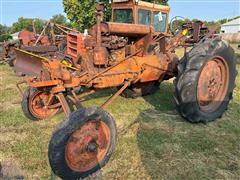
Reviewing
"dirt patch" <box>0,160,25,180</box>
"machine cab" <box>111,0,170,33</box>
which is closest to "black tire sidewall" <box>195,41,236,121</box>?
"dirt patch" <box>0,160,25,180</box>

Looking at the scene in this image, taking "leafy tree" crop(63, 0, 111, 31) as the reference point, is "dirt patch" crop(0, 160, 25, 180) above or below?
below

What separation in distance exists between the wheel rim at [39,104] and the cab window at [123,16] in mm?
4349

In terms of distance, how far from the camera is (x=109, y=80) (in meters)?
4.00

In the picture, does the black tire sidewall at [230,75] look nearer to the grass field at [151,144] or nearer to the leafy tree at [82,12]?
the grass field at [151,144]

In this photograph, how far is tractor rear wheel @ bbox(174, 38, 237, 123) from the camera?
4.07 m

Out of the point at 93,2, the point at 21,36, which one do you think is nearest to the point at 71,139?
the point at 21,36

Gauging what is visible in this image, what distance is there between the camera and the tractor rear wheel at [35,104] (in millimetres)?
4330

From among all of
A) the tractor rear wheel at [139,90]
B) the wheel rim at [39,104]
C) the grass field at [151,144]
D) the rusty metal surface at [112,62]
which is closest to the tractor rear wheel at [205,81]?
the grass field at [151,144]

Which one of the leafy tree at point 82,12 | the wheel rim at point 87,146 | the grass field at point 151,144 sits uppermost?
the leafy tree at point 82,12

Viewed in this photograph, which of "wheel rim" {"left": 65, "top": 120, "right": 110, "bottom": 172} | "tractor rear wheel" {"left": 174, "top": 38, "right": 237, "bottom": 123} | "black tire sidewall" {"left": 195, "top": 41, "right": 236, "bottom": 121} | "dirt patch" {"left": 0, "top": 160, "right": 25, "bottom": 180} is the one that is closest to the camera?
"wheel rim" {"left": 65, "top": 120, "right": 110, "bottom": 172}

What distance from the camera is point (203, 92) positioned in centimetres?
438

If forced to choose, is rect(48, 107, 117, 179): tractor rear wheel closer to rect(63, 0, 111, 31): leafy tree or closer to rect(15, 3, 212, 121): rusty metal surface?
rect(15, 3, 212, 121): rusty metal surface

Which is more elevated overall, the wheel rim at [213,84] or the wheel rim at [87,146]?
the wheel rim at [213,84]

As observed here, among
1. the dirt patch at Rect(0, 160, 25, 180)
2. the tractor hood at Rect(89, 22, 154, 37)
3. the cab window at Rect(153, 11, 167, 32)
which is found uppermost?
the cab window at Rect(153, 11, 167, 32)
